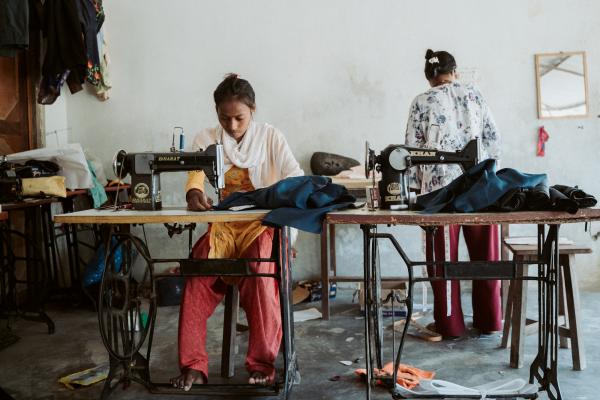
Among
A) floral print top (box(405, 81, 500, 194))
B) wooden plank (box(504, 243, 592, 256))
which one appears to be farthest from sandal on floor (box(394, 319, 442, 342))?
floral print top (box(405, 81, 500, 194))

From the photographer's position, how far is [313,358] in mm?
3086

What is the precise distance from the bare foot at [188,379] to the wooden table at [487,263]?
2.36 feet

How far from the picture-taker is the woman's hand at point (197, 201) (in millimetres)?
2426

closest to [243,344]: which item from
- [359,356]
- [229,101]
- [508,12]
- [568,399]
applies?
[359,356]

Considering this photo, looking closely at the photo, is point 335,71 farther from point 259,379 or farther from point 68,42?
point 259,379

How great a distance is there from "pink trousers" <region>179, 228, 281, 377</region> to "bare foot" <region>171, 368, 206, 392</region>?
0.06ft

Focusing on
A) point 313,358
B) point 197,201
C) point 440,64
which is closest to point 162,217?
point 197,201

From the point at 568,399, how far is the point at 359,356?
1031 mm

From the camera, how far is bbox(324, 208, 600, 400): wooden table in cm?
199

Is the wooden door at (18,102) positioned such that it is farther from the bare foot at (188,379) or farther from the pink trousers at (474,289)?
the pink trousers at (474,289)

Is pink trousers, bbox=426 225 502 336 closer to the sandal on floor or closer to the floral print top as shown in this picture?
the sandal on floor

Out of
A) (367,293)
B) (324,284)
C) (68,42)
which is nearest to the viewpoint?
(367,293)

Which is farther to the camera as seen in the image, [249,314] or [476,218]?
[249,314]

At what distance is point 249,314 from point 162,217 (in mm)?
622
